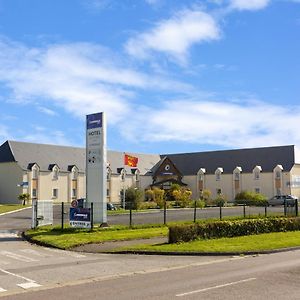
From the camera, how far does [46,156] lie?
76.9 meters

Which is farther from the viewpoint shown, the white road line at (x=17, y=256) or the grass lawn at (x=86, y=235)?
the grass lawn at (x=86, y=235)

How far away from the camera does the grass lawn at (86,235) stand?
2149 centimetres

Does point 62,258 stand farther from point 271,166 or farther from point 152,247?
point 271,166

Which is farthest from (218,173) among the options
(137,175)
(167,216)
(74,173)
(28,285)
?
(28,285)

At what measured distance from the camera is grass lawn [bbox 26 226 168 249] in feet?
70.5

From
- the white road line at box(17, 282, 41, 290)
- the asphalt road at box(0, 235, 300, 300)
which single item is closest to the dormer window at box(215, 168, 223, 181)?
the asphalt road at box(0, 235, 300, 300)

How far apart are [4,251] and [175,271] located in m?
8.30

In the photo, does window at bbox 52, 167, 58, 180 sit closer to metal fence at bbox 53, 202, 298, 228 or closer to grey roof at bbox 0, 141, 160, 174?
grey roof at bbox 0, 141, 160, 174

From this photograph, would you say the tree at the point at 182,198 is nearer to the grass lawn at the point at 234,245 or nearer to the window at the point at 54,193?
the window at the point at 54,193

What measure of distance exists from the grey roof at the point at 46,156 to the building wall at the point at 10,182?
0.93 meters

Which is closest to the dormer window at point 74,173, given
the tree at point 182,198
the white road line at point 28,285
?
the tree at point 182,198

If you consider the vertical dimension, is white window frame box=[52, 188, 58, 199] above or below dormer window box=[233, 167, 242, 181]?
below

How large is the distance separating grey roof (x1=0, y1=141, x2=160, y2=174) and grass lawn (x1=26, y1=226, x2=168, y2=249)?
47.9 meters

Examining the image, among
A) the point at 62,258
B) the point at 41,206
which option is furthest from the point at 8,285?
the point at 41,206
